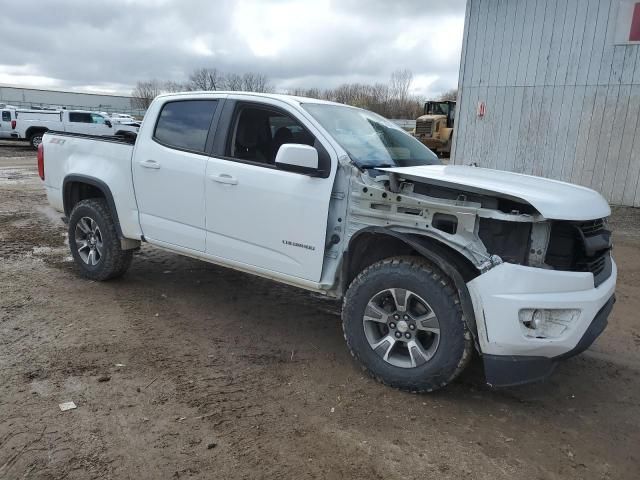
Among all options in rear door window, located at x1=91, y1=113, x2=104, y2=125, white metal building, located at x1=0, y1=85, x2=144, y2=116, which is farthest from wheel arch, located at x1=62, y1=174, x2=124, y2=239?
white metal building, located at x1=0, y1=85, x2=144, y2=116

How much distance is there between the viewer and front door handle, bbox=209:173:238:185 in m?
4.11

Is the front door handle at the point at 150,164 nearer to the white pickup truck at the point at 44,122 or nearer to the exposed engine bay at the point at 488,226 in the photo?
the exposed engine bay at the point at 488,226

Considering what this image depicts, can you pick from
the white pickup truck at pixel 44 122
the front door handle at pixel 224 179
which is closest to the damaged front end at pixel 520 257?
the front door handle at pixel 224 179

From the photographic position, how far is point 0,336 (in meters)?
4.15

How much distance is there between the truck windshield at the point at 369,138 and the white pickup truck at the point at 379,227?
0.02m

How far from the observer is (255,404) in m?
3.27

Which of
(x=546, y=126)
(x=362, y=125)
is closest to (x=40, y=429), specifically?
(x=362, y=125)

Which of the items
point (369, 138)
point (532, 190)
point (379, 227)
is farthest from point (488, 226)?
point (369, 138)

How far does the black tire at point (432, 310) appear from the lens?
10.4 feet

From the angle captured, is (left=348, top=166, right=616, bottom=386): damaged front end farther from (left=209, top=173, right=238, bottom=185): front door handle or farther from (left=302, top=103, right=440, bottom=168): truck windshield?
(left=209, top=173, right=238, bottom=185): front door handle

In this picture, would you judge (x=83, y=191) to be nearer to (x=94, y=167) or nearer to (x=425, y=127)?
(x=94, y=167)

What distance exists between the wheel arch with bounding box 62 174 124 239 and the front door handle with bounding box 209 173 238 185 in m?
1.43

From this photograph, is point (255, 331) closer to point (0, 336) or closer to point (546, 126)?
point (0, 336)

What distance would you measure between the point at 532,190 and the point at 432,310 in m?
0.95
